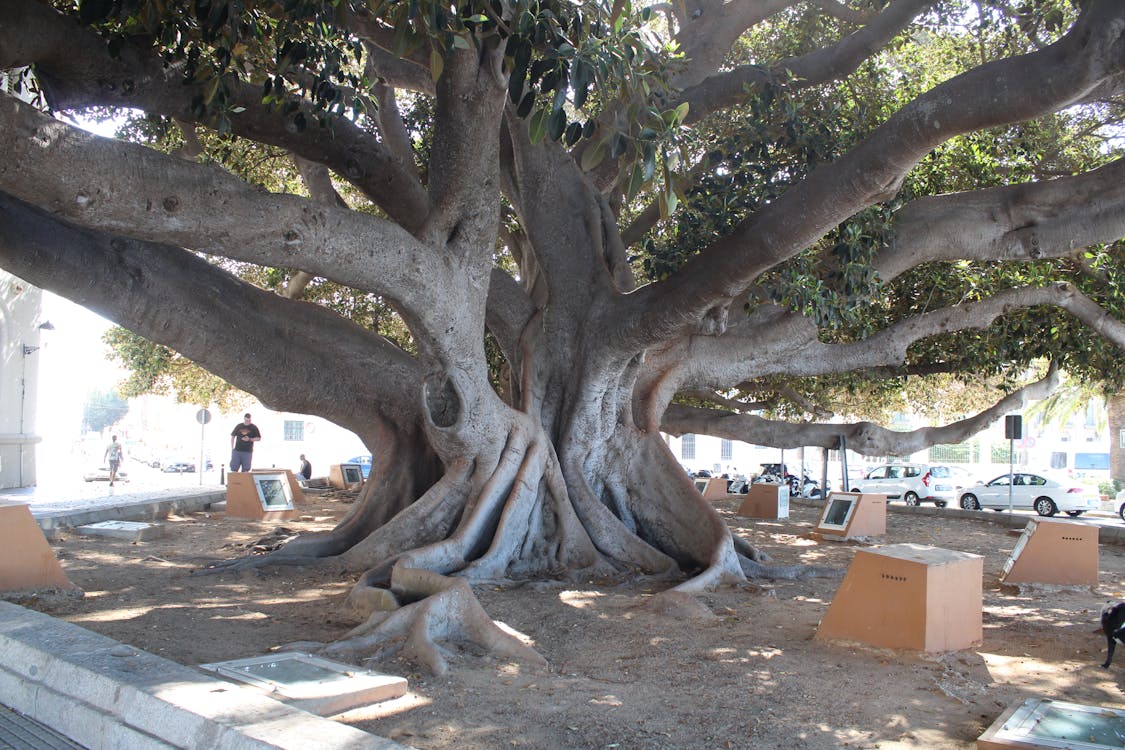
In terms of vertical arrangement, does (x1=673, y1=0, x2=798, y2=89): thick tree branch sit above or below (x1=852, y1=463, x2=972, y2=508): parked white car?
above

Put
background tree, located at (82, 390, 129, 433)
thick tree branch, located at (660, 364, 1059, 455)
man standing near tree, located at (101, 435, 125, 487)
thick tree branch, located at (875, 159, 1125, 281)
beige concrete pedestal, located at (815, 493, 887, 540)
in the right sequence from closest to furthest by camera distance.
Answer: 1. thick tree branch, located at (875, 159, 1125, 281)
2. beige concrete pedestal, located at (815, 493, 887, 540)
3. thick tree branch, located at (660, 364, 1059, 455)
4. man standing near tree, located at (101, 435, 125, 487)
5. background tree, located at (82, 390, 129, 433)

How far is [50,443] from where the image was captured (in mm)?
23141

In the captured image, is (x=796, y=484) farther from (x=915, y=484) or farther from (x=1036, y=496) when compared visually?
(x=1036, y=496)

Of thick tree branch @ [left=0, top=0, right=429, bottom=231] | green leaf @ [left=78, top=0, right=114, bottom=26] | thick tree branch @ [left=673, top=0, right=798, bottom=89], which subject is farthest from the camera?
thick tree branch @ [left=673, top=0, right=798, bottom=89]

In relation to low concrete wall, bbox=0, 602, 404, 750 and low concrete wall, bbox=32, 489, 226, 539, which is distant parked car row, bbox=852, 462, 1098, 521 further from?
low concrete wall, bbox=0, 602, 404, 750

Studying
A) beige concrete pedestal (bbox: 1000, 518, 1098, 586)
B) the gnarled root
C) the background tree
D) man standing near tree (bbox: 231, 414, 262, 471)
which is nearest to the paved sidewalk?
man standing near tree (bbox: 231, 414, 262, 471)

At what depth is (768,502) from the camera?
51.2ft

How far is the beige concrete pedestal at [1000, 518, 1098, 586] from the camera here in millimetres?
8891

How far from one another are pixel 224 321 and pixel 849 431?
9864 millimetres

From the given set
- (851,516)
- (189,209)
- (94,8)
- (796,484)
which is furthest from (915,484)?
(94,8)

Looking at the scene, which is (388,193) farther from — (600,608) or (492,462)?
(600,608)

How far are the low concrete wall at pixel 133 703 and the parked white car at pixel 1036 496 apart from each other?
24.0 meters

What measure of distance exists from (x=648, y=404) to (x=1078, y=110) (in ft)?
24.2

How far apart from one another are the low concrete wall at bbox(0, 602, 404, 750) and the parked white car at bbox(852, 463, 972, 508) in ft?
86.9
